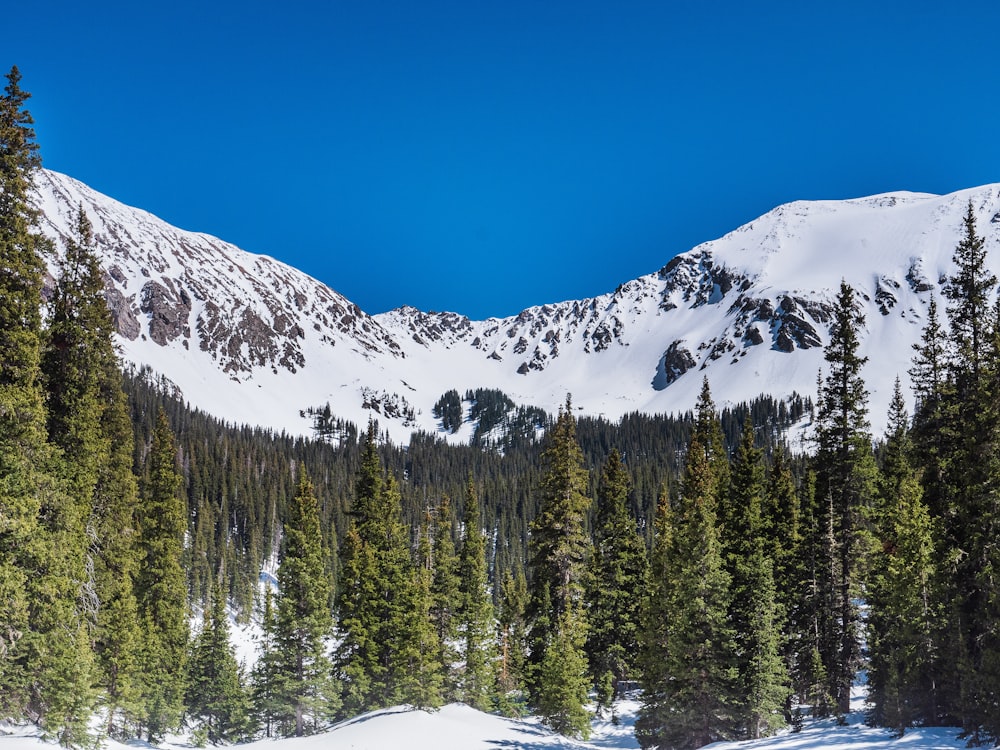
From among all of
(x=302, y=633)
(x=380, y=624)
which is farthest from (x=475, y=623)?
(x=302, y=633)

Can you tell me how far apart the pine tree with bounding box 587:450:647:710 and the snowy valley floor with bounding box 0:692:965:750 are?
572 centimetres

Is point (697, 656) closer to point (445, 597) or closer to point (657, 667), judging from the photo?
point (657, 667)

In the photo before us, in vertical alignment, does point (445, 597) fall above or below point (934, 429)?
below

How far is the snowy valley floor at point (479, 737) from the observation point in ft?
67.2

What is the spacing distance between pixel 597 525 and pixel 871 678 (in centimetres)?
1752

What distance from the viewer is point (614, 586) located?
4041 centimetres

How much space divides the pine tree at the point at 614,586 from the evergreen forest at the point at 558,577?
0.14 metres

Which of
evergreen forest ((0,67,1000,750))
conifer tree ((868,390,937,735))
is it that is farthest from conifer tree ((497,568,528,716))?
conifer tree ((868,390,937,735))

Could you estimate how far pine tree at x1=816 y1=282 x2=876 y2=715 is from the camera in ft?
96.8

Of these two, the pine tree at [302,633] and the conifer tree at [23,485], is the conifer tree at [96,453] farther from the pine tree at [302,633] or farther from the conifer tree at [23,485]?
the pine tree at [302,633]

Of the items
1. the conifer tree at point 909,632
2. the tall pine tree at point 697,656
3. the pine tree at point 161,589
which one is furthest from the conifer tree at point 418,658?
the conifer tree at point 909,632

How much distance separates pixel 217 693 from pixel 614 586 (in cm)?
2287

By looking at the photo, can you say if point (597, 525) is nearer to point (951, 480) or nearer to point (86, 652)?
point (951, 480)

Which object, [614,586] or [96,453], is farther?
[614,586]
